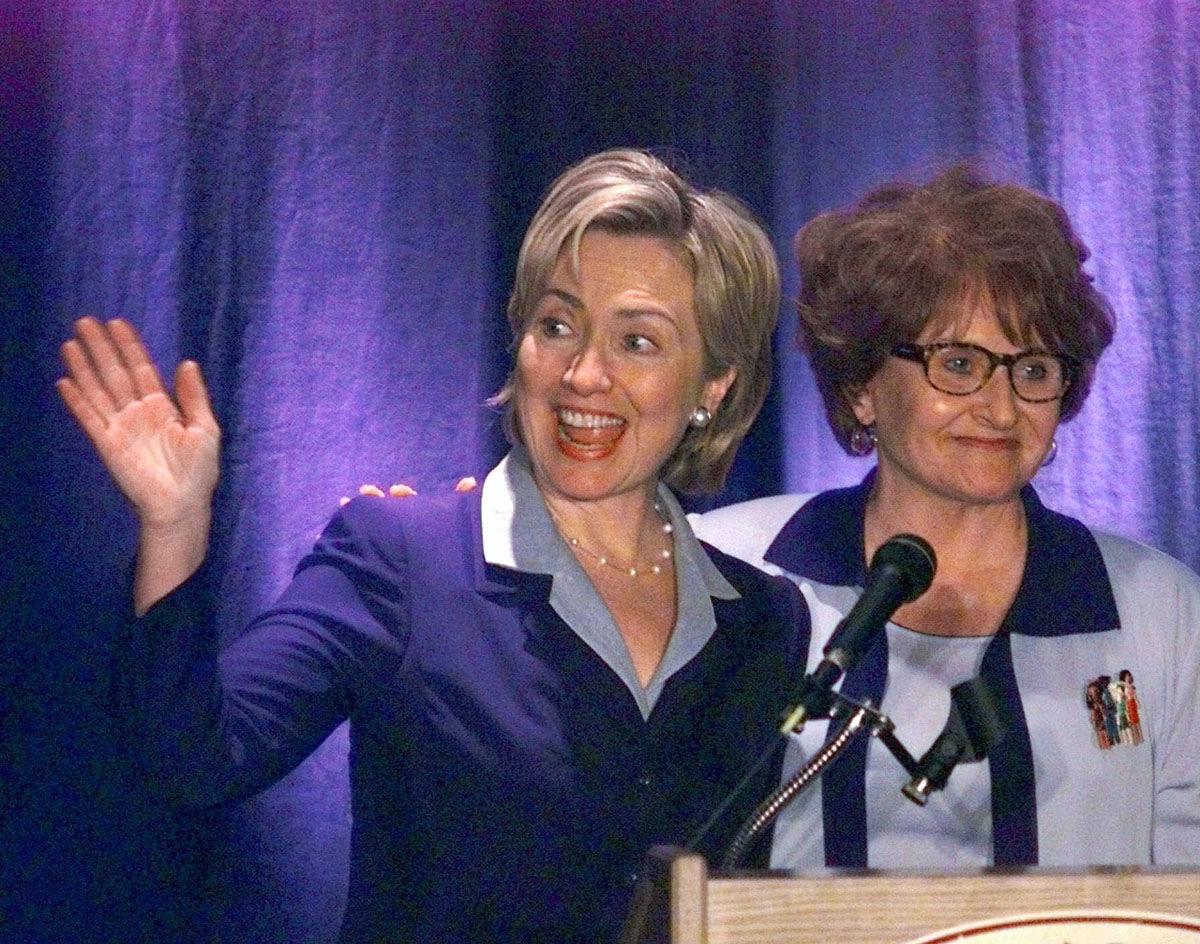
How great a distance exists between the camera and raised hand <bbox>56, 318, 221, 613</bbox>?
154 centimetres

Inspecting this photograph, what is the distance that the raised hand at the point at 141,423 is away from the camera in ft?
5.06

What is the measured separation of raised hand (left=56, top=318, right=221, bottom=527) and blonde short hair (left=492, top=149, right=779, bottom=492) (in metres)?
0.57

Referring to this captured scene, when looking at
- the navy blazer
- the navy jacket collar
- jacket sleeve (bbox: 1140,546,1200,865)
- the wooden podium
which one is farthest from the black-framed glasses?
the wooden podium

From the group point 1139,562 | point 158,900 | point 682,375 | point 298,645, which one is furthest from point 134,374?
point 1139,562

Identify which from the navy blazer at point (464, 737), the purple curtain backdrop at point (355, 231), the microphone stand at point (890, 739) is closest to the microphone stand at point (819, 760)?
the microphone stand at point (890, 739)

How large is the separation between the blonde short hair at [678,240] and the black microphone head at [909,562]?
1.98 feet

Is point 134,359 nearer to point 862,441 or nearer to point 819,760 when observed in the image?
point 819,760

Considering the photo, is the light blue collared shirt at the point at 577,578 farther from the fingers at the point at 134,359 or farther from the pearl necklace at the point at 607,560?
the fingers at the point at 134,359

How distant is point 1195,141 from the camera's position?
278 cm

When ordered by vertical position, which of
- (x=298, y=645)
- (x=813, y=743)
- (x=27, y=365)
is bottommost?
(x=813, y=743)

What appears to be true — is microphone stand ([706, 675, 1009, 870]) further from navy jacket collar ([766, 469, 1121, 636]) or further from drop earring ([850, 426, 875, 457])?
drop earring ([850, 426, 875, 457])

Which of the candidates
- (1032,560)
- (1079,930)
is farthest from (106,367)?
(1032,560)

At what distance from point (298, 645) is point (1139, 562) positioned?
1082 mm

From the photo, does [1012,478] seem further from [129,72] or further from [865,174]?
[129,72]
